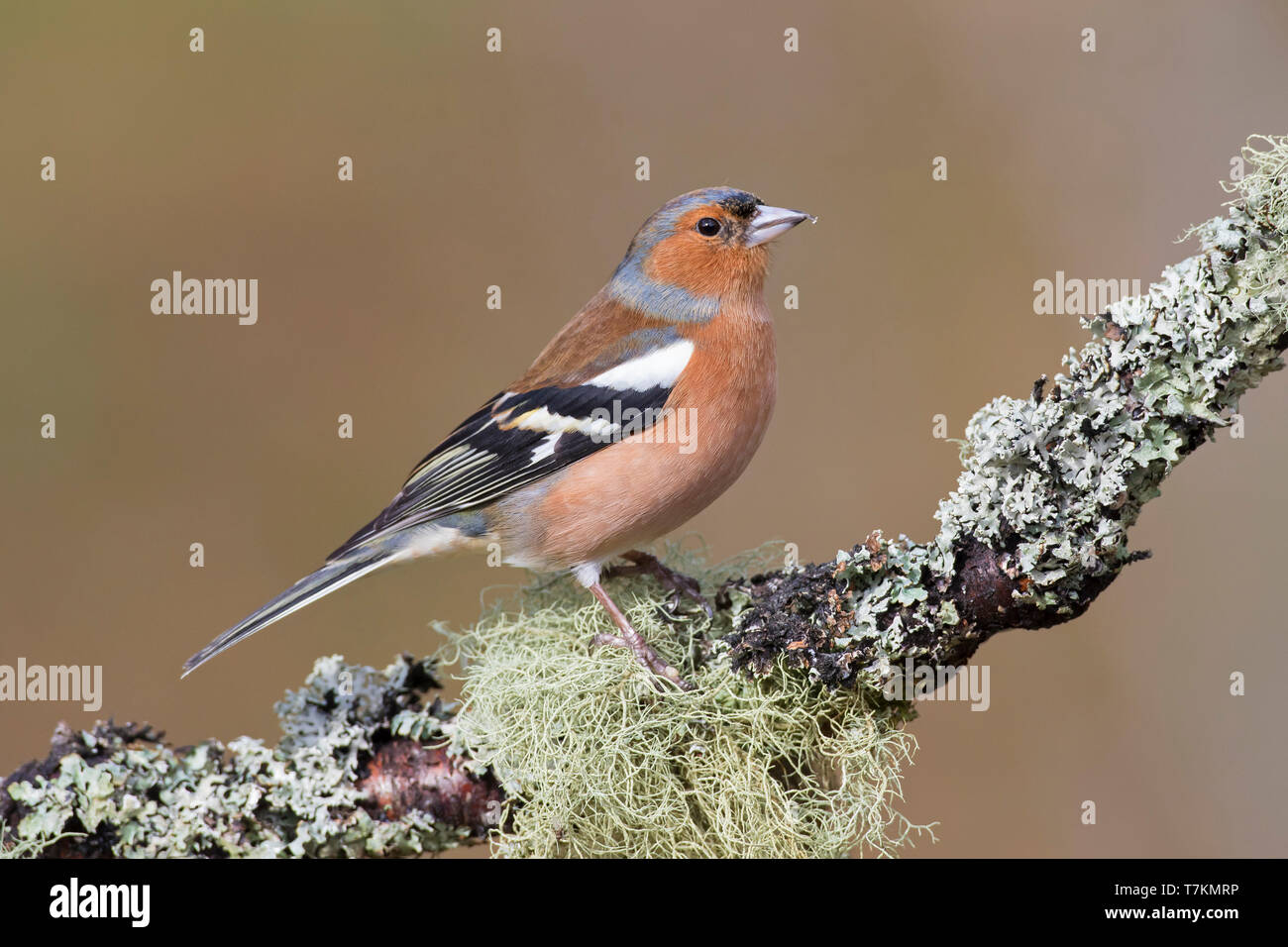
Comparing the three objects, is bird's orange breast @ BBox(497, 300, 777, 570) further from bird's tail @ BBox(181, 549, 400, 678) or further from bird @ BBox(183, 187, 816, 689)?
bird's tail @ BBox(181, 549, 400, 678)

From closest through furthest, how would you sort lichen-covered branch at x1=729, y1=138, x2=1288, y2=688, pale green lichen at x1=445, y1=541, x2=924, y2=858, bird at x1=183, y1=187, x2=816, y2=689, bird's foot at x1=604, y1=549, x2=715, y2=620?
lichen-covered branch at x1=729, y1=138, x2=1288, y2=688 → pale green lichen at x1=445, y1=541, x2=924, y2=858 → bird's foot at x1=604, y1=549, x2=715, y2=620 → bird at x1=183, y1=187, x2=816, y2=689

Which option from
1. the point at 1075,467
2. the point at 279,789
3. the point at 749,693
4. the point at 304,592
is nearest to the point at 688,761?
the point at 749,693

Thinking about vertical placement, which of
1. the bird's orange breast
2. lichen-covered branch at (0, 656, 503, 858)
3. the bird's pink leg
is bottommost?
lichen-covered branch at (0, 656, 503, 858)

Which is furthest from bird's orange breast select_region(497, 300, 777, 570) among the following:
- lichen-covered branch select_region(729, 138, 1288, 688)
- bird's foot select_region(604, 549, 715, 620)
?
lichen-covered branch select_region(729, 138, 1288, 688)

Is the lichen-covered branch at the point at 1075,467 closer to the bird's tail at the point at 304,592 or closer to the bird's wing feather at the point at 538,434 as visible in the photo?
the bird's wing feather at the point at 538,434

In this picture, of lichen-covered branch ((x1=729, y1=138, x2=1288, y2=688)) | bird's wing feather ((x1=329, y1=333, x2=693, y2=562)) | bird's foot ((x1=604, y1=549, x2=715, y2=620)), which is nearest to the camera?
lichen-covered branch ((x1=729, y1=138, x2=1288, y2=688))

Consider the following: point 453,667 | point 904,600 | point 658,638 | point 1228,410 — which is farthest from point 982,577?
point 453,667

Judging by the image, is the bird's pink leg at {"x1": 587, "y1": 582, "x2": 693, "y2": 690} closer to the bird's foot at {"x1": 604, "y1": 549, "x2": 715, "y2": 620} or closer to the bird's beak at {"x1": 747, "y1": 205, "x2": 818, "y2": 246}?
the bird's foot at {"x1": 604, "y1": 549, "x2": 715, "y2": 620}

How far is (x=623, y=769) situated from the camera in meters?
2.74

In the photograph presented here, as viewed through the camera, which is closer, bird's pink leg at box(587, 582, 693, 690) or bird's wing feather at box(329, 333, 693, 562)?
bird's pink leg at box(587, 582, 693, 690)

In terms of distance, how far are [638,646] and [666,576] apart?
46 centimetres

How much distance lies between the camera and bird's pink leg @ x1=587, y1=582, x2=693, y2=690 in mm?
2855

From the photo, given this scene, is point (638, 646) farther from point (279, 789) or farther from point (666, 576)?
point (279, 789)

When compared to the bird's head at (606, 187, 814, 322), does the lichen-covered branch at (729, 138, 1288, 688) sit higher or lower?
lower
